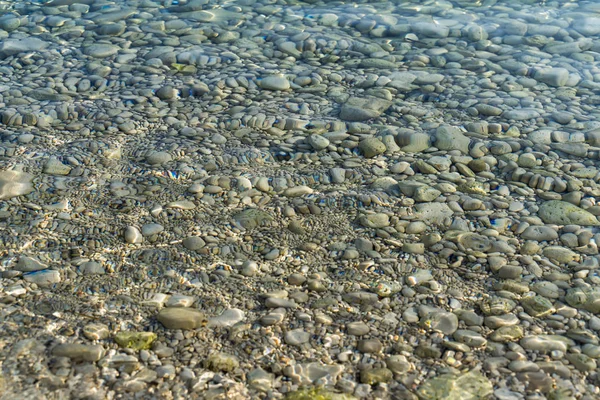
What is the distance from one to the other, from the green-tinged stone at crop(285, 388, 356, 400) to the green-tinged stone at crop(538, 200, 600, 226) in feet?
4.26

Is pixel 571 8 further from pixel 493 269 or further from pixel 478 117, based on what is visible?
pixel 493 269

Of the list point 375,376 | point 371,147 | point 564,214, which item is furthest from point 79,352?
point 564,214

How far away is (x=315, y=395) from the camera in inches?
80.6

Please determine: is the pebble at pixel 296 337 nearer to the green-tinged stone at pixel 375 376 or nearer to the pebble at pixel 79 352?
the green-tinged stone at pixel 375 376

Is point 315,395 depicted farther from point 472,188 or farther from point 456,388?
point 472,188

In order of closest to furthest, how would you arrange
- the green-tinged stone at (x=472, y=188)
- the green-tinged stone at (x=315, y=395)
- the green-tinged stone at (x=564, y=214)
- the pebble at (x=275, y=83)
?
the green-tinged stone at (x=315, y=395), the green-tinged stone at (x=564, y=214), the green-tinged stone at (x=472, y=188), the pebble at (x=275, y=83)

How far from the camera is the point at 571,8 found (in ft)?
17.7

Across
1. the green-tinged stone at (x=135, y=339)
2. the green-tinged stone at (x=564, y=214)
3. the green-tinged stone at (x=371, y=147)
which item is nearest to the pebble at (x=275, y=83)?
the green-tinged stone at (x=371, y=147)

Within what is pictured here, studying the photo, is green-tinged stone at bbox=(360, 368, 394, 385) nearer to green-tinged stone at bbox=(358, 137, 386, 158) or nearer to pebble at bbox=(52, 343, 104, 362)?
pebble at bbox=(52, 343, 104, 362)

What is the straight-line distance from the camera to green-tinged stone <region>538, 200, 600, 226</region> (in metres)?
2.87

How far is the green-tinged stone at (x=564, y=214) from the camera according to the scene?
2.87 meters

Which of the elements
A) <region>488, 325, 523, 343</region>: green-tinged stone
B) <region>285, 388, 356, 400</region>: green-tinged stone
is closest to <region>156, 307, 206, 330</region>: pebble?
<region>285, 388, 356, 400</region>: green-tinged stone

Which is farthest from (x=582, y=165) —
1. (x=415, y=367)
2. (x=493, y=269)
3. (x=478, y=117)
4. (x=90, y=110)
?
(x=90, y=110)

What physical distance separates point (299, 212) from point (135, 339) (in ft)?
3.17
